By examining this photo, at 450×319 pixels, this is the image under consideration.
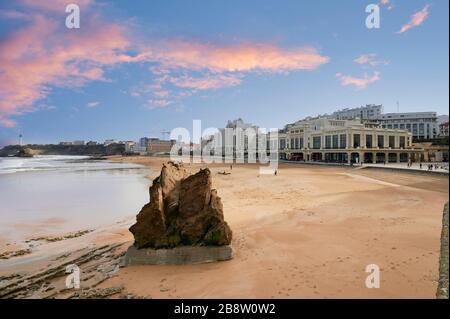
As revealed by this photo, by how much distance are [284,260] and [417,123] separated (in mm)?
138358

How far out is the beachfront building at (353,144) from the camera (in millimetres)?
63219

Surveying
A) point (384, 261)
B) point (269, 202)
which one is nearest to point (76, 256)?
point (384, 261)

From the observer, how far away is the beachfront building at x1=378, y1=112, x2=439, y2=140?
11862cm

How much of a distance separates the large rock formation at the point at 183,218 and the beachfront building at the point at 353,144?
2268 inches

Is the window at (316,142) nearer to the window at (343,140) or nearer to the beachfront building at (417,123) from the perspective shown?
the window at (343,140)

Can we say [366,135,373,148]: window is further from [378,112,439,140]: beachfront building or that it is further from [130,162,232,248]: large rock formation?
[130,162,232,248]: large rock formation

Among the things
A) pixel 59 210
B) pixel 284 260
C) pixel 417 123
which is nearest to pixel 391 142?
pixel 417 123

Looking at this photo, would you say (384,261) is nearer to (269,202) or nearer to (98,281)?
(98,281)

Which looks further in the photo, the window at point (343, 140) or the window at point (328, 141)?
the window at point (328, 141)

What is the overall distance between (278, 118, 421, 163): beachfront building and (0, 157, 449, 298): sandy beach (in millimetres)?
48526

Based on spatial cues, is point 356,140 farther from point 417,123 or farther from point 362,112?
point 362,112

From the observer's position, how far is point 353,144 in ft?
207

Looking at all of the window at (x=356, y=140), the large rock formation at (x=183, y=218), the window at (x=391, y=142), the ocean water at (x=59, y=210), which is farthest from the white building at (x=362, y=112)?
the large rock formation at (x=183, y=218)

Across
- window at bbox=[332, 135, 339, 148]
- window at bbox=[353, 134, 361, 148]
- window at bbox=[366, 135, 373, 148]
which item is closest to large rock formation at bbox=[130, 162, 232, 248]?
window at bbox=[353, 134, 361, 148]
